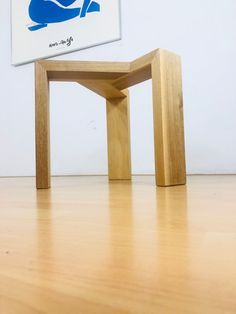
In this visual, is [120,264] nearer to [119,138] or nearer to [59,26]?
[119,138]

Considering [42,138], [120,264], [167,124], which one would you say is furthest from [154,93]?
[120,264]

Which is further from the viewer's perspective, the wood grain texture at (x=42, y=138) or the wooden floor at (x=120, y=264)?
the wood grain texture at (x=42, y=138)

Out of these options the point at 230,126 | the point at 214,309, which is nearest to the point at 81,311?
the point at 214,309

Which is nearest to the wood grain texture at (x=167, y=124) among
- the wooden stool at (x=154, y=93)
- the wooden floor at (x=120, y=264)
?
the wooden stool at (x=154, y=93)

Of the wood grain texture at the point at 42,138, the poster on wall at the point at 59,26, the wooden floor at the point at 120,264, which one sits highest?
the poster on wall at the point at 59,26

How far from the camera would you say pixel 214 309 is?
0.47 feet

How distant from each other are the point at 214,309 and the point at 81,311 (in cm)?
6

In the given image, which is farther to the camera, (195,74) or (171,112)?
(195,74)

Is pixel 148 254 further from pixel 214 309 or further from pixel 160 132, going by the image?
pixel 160 132

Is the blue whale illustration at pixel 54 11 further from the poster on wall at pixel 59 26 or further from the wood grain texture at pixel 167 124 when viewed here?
the wood grain texture at pixel 167 124

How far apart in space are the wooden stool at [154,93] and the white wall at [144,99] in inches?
25.5

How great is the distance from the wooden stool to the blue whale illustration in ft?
3.44

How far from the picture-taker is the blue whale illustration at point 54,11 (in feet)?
6.38

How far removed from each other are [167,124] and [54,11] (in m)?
1.56
